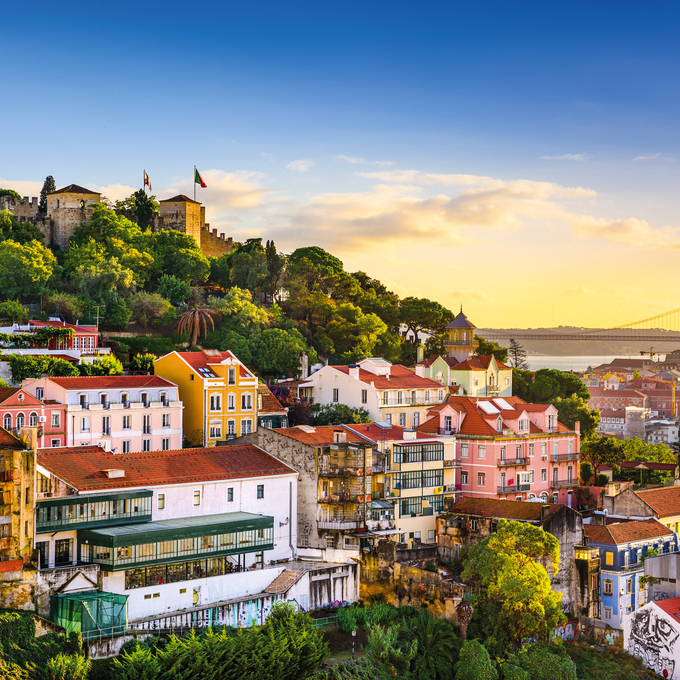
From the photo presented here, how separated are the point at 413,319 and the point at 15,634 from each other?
5397 cm

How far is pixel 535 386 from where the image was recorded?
249 feet

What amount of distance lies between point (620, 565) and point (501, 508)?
622cm

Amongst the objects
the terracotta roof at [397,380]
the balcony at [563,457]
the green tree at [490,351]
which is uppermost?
the green tree at [490,351]

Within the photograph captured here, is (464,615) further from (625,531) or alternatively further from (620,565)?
(625,531)

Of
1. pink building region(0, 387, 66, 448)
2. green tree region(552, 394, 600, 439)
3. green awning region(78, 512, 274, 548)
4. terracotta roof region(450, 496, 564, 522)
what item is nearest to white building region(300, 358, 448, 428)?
terracotta roof region(450, 496, 564, 522)

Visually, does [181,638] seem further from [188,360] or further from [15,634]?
[188,360]

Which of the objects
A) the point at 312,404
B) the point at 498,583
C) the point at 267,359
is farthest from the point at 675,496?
the point at 267,359

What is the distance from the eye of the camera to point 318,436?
1821 inches

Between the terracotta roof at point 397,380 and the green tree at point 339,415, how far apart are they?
6.33 ft

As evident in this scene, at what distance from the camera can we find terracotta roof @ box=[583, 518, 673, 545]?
152ft

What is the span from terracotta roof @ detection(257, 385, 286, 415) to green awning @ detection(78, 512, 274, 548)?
17915 millimetres

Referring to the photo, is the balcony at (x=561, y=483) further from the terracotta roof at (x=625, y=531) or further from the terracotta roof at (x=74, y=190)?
the terracotta roof at (x=74, y=190)

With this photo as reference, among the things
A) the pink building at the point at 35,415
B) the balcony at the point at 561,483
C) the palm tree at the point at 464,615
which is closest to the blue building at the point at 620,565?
the balcony at the point at 561,483

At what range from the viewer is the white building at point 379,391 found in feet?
192
